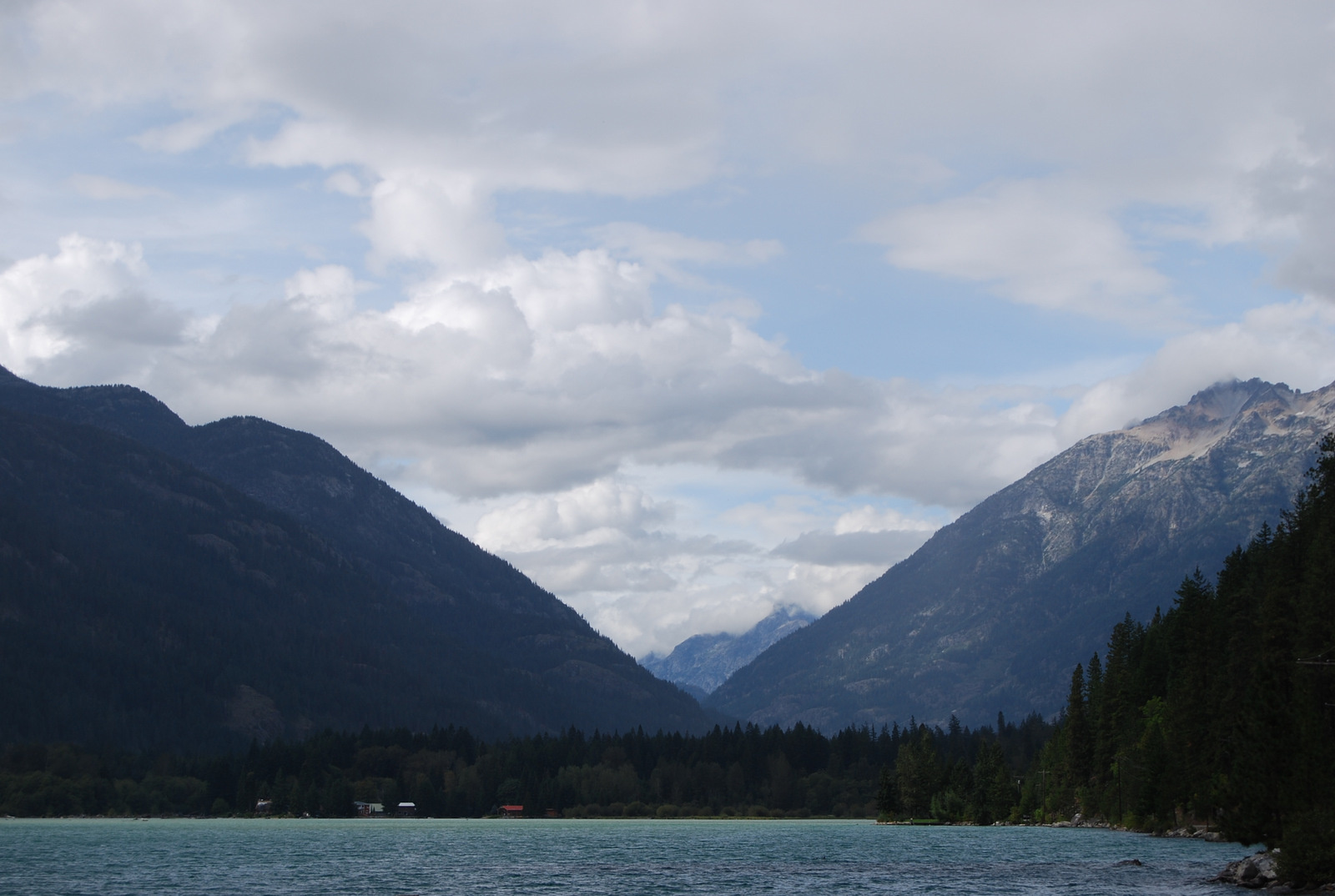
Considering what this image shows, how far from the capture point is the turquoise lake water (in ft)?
312

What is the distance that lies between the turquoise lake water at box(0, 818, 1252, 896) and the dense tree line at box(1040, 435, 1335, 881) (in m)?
5.91

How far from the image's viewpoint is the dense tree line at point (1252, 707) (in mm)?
92125

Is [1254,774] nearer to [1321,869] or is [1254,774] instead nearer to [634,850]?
[1321,869]

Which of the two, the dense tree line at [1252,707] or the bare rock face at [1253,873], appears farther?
the dense tree line at [1252,707]

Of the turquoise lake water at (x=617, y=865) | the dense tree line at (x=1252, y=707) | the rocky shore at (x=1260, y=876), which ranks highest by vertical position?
the dense tree line at (x=1252, y=707)

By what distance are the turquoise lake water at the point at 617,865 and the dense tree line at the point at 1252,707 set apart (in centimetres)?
591

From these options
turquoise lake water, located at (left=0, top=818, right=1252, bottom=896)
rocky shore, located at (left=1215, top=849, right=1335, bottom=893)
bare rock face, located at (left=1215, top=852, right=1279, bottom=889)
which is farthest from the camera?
turquoise lake water, located at (left=0, top=818, right=1252, bottom=896)

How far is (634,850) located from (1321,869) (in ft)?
302

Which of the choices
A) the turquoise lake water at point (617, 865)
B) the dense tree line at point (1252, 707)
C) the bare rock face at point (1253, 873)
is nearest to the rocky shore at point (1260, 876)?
the bare rock face at point (1253, 873)

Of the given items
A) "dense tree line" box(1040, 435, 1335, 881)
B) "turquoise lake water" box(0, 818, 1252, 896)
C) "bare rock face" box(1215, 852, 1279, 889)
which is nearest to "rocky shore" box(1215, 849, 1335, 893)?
"bare rock face" box(1215, 852, 1279, 889)

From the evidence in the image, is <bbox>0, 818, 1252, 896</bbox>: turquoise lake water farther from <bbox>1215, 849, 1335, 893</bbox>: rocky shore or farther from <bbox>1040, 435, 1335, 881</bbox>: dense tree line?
<bbox>1040, 435, 1335, 881</bbox>: dense tree line

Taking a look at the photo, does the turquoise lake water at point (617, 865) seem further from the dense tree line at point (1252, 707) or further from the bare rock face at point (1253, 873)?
the dense tree line at point (1252, 707)

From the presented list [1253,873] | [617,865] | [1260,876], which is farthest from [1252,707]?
[617,865]

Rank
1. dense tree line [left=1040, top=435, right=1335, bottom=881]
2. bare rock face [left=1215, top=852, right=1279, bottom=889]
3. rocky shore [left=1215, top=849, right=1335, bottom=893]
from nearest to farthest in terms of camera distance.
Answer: rocky shore [left=1215, top=849, right=1335, bottom=893] → bare rock face [left=1215, top=852, right=1279, bottom=889] → dense tree line [left=1040, top=435, right=1335, bottom=881]
